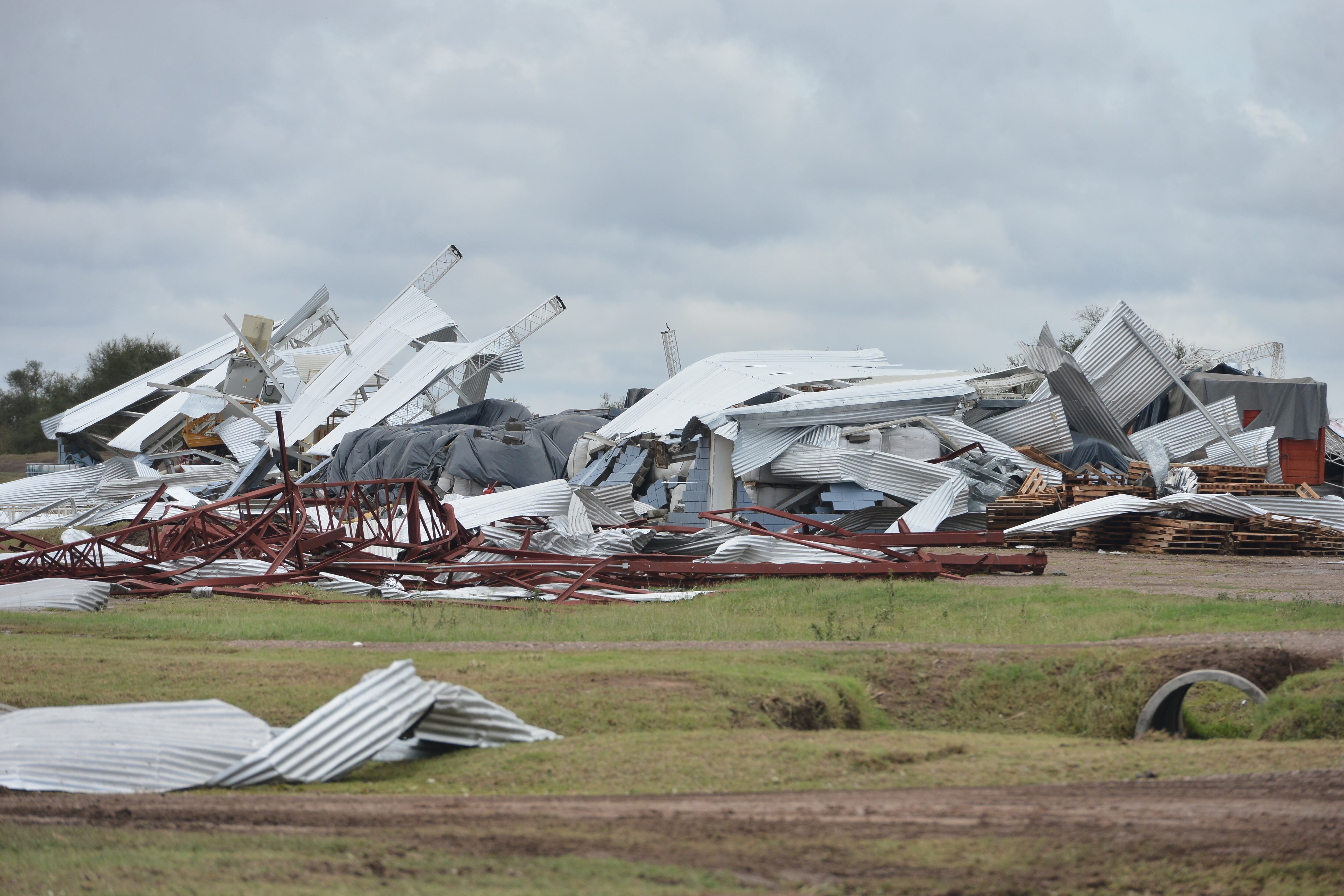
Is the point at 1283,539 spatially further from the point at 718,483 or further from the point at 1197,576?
the point at 718,483

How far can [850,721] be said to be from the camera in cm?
792

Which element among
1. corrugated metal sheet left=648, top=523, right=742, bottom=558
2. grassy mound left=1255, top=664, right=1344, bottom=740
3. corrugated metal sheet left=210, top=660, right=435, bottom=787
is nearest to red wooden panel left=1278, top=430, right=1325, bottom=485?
corrugated metal sheet left=648, top=523, right=742, bottom=558

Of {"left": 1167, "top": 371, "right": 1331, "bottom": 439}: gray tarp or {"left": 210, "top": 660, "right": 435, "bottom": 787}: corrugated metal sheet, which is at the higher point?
{"left": 1167, "top": 371, "right": 1331, "bottom": 439}: gray tarp

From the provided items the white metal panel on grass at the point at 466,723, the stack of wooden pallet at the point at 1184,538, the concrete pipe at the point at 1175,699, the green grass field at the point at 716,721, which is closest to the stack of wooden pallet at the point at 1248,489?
the stack of wooden pallet at the point at 1184,538

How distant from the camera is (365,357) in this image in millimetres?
39469

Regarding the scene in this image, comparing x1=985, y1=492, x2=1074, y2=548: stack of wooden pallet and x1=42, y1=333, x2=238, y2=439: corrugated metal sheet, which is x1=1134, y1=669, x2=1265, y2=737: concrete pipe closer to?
x1=985, y1=492, x2=1074, y2=548: stack of wooden pallet

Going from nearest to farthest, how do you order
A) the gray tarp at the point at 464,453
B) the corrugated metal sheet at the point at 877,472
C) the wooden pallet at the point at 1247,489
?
1. the wooden pallet at the point at 1247,489
2. the corrugated metal sheet at the point at 877,472
3. the gray tarp at the point at 464,453

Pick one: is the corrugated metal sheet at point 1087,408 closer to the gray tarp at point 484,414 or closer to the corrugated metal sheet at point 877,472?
the corrugated metal sheet at point 877,472

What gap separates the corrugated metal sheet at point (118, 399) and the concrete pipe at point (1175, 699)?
126 ft

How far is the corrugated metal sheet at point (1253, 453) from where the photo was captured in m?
24.4

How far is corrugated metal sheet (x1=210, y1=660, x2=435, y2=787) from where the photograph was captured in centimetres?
588

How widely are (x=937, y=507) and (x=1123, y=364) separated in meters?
9.14

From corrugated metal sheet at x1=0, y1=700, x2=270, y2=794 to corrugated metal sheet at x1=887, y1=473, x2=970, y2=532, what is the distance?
14519mm

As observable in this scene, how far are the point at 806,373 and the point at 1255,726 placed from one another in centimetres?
2041
